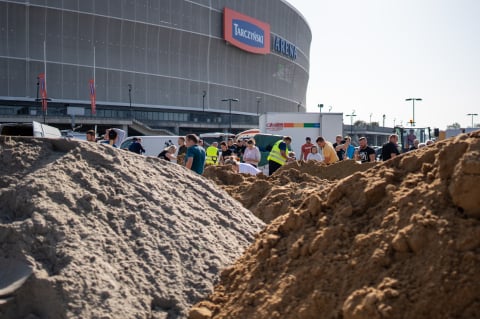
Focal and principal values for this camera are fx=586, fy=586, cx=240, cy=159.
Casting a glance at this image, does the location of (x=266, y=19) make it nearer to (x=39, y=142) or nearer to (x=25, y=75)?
(x=25, y=75)

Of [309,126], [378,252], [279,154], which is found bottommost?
[378,252]

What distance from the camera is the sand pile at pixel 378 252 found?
328cm

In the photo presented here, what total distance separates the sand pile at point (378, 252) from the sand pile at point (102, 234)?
392mm

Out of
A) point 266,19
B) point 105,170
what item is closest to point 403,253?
point 105,170

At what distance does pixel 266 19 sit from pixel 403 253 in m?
71.2

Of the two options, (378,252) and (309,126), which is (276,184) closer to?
(378,252)

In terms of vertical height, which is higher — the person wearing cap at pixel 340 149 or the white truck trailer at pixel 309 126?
the white truck trailer at pixel 309 126

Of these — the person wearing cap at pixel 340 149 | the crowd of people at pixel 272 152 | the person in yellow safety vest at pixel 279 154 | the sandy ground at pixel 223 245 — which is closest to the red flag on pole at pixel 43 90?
the crowd of people at pixel 272 152

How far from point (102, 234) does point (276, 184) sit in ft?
19.6

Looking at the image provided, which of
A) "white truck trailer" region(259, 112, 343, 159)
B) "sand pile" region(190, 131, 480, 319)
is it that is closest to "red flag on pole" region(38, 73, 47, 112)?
"white truck trailer" region(259, 112, 343, 159)

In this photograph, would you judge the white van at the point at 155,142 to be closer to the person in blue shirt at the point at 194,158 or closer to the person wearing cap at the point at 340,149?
the person wearing cap at the point at 340,149

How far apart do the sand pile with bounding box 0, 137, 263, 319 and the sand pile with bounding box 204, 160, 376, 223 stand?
2200mm

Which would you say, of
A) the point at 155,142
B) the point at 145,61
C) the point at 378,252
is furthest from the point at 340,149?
the point at 145,61

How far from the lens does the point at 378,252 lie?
11.9 ft
